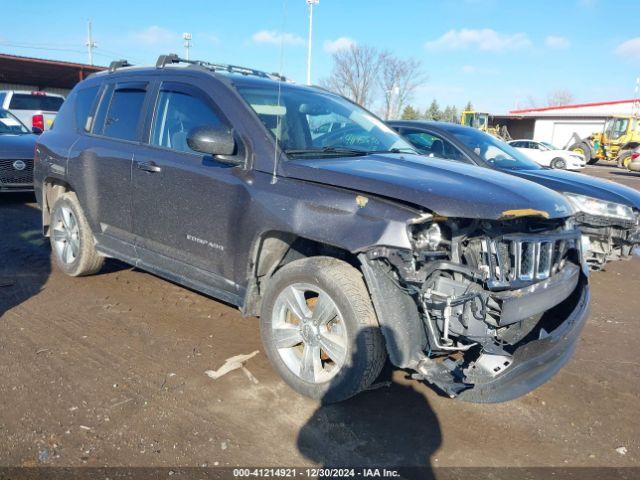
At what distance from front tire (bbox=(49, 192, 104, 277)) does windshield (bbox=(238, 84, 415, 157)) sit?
2258mm

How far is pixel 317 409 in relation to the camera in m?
3.07

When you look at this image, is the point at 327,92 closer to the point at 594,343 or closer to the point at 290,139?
the point at 290,139

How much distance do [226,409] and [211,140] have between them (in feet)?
5.41

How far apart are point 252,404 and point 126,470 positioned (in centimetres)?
83

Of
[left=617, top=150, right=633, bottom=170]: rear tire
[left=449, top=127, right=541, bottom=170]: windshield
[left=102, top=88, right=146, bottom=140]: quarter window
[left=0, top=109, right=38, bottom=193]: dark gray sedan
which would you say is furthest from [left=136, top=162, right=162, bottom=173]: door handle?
[left=617, top=150, right=633, bottom=170]: rear tire

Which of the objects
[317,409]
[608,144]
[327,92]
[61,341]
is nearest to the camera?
[317,409]

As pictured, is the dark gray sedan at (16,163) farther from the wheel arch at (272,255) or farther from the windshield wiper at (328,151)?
the windshield wiper at (328,151)

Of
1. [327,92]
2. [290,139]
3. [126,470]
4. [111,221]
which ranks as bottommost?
[126,470]

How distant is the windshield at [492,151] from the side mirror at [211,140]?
406 centimetres

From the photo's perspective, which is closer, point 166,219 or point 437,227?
point 437,227

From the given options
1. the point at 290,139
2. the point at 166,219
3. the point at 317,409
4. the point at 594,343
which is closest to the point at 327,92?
the point at 290,139

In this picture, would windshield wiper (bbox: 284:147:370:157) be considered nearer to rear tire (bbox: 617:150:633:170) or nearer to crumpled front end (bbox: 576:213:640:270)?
crumpled front end (bbox: 576:213:640:270)

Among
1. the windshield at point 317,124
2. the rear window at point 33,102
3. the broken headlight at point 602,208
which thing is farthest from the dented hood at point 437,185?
the rear window at point 33,102

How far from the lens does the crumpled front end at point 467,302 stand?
8.75 ft
